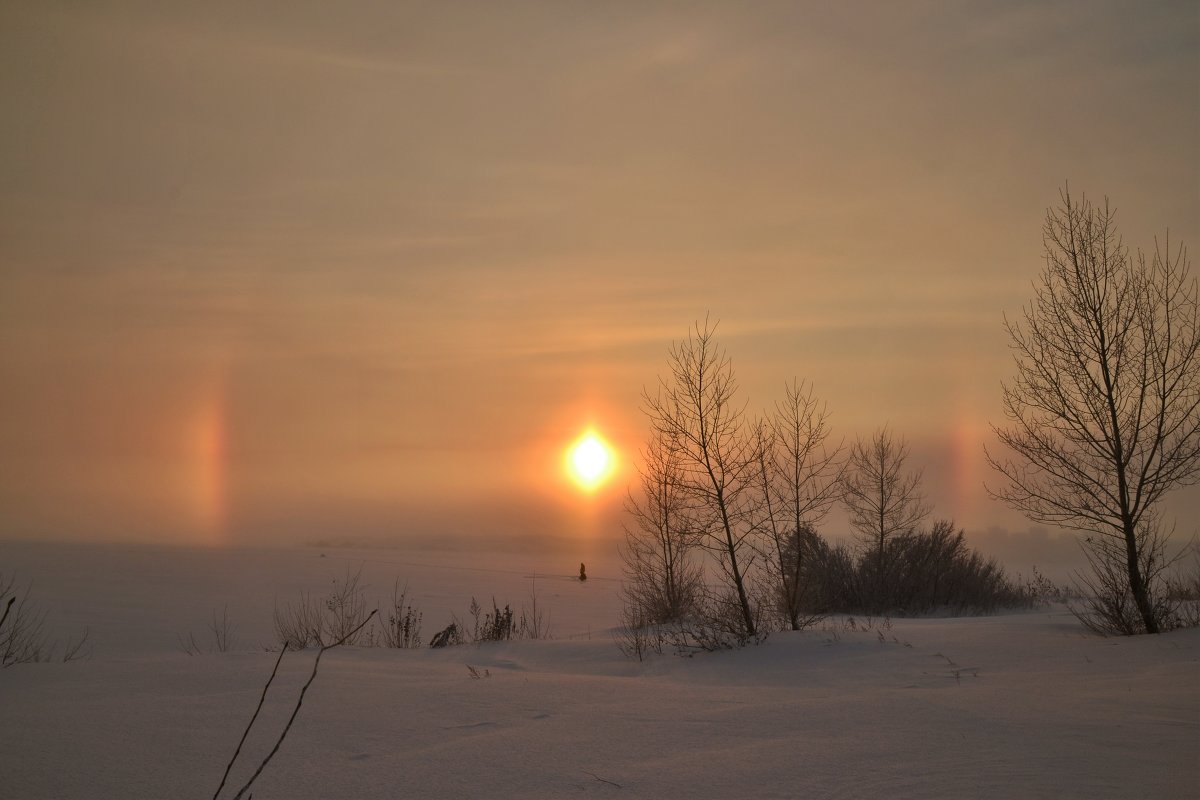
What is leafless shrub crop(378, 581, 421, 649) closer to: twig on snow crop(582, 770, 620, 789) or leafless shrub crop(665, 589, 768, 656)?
leafless shrub crop(665, 589, 768, 656)

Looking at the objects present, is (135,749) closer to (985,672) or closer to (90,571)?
(985,672)

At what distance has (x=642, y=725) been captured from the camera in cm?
538

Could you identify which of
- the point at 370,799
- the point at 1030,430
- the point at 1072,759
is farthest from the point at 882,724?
the point at 1030,430

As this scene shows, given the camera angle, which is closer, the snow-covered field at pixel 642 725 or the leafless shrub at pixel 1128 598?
the snow-covered field at pixel 642 725

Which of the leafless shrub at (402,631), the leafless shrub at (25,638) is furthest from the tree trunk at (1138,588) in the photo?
the leafless shrub at (25,638)

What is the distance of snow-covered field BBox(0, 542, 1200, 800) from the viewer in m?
4.06

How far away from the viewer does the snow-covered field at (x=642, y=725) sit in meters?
4.06

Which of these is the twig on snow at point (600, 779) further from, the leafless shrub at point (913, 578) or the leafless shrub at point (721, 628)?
the leafless shrub at point (913, 578)

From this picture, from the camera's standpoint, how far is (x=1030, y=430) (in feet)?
39.2

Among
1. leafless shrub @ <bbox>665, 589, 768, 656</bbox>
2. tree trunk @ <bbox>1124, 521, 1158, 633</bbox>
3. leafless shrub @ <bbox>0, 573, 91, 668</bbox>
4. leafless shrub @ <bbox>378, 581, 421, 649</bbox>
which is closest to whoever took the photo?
leafless shrub @ <bbox>0, 573, 91, 668</bbox>

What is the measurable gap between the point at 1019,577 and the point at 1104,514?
2048 cm

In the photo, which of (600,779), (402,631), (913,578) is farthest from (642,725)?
(913,578)

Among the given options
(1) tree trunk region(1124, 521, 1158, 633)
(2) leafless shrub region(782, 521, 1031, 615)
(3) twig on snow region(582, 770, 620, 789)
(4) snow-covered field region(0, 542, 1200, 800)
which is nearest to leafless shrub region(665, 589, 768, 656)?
(4) snow-covered field region(0, 542, 1200, 800)

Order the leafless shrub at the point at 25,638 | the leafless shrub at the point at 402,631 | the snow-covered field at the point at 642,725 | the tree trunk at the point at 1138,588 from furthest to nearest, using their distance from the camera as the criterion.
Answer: the leafless shrub at the point at 402,631 → the tree trunk at the point at 1138,588 → the leafless shrub at the point at 25,638 → the snow-covered field at the point at 642,725
